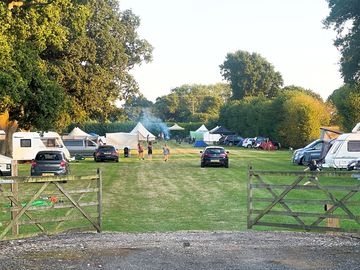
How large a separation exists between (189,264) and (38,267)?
7.80 ft

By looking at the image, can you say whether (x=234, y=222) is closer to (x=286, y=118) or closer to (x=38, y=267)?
(x=38, y=267)

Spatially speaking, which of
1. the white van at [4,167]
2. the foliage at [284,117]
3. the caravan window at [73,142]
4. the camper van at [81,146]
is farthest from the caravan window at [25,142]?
the foliage at [284,117]

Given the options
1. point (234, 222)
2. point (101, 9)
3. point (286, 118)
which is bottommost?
point (234, 222)

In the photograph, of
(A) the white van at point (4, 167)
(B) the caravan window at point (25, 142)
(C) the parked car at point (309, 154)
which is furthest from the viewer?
(B) the caravan window at point (25, 142)

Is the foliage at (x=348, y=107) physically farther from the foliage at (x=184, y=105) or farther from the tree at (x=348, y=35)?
the foliage at (x=184, y=105)

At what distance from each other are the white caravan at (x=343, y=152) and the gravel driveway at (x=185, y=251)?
22.1 metres

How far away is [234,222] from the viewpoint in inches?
622

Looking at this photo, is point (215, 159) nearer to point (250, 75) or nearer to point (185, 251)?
point (185, 251)

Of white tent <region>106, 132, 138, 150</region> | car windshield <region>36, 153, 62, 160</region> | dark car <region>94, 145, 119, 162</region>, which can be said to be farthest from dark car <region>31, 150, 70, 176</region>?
white tent <region>106, 132, 138, 150</region>

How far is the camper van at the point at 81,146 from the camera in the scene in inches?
2093

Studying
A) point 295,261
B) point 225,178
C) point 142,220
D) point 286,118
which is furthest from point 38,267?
point 286,118

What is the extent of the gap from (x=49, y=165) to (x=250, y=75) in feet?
327

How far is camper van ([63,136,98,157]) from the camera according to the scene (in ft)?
174

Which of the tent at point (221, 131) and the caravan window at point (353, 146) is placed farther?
the tent at point (221, 131)
